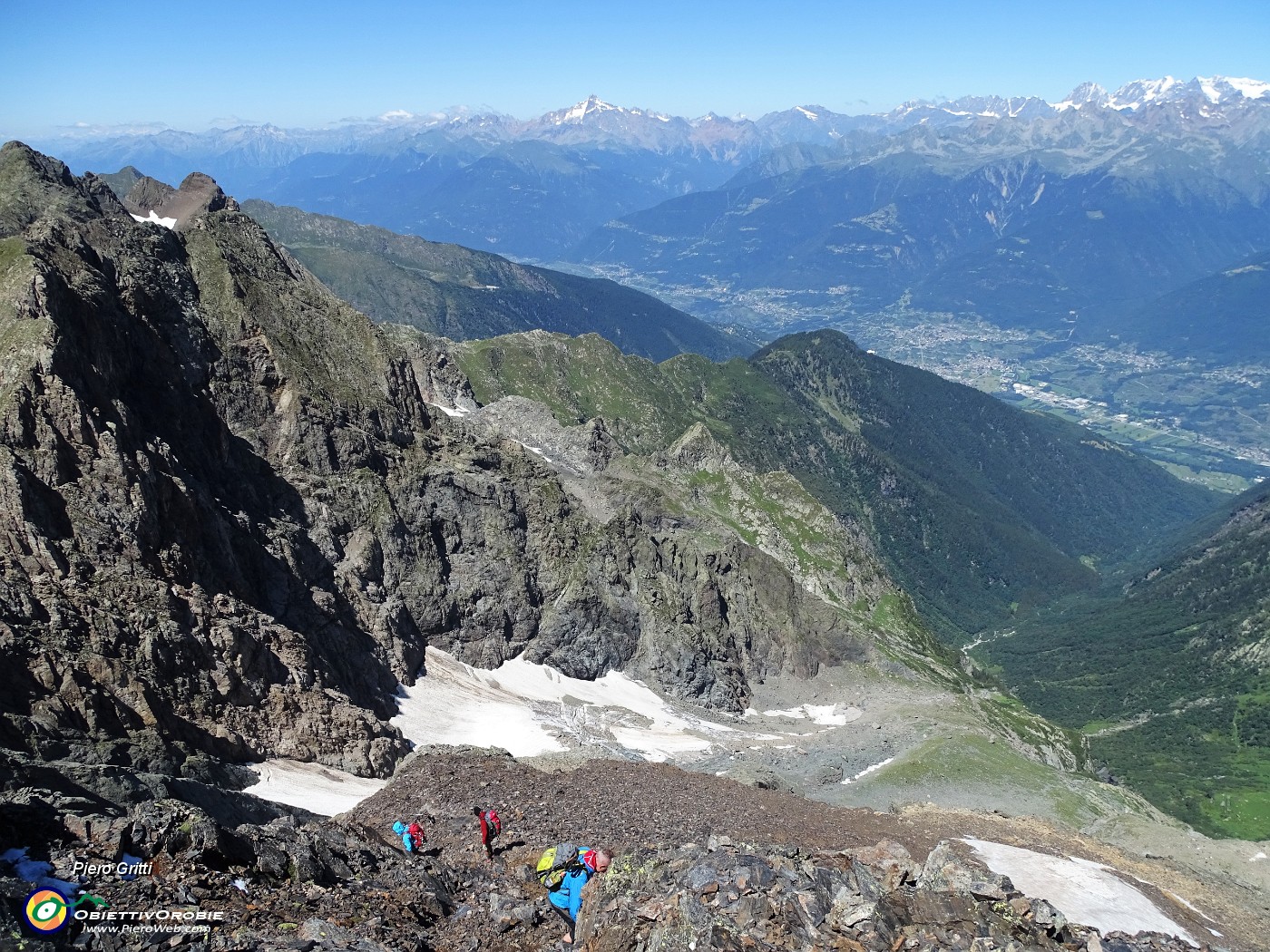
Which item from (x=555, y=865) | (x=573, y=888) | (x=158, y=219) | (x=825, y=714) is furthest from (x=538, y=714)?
(x=158, y=219)

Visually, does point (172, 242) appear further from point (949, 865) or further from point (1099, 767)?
point (1099, 767)

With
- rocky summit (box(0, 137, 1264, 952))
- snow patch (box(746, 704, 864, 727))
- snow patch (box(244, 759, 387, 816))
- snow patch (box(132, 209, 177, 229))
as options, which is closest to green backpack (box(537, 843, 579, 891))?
rocky summit (box(0, 137, 1264, 952))

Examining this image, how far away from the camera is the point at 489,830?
46.2 m

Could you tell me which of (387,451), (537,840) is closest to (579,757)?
(537,840)

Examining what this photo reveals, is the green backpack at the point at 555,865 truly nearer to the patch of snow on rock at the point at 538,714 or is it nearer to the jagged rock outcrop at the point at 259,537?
the jagged rock outcrop at the point at 259,537

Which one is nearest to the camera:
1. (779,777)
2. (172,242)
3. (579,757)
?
(579,757)

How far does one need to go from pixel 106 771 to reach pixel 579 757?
41.8 m

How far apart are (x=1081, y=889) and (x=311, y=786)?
51.9 metres

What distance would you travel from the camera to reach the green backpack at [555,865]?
38344 millimetres

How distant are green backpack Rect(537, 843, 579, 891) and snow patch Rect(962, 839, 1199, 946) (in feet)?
93.5

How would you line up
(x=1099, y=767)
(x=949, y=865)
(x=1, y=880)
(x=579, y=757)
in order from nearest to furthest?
(x=1, y=880)
(x=949, y=865)
(x=579, y=757)
(x=1099, y=767)

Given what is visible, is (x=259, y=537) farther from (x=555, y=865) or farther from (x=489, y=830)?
(x=555, y=865)

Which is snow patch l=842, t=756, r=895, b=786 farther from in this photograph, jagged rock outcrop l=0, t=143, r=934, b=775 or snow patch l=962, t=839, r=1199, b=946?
snow patch l=962, t=839, r=1199, b=946

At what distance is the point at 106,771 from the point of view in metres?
44.4
